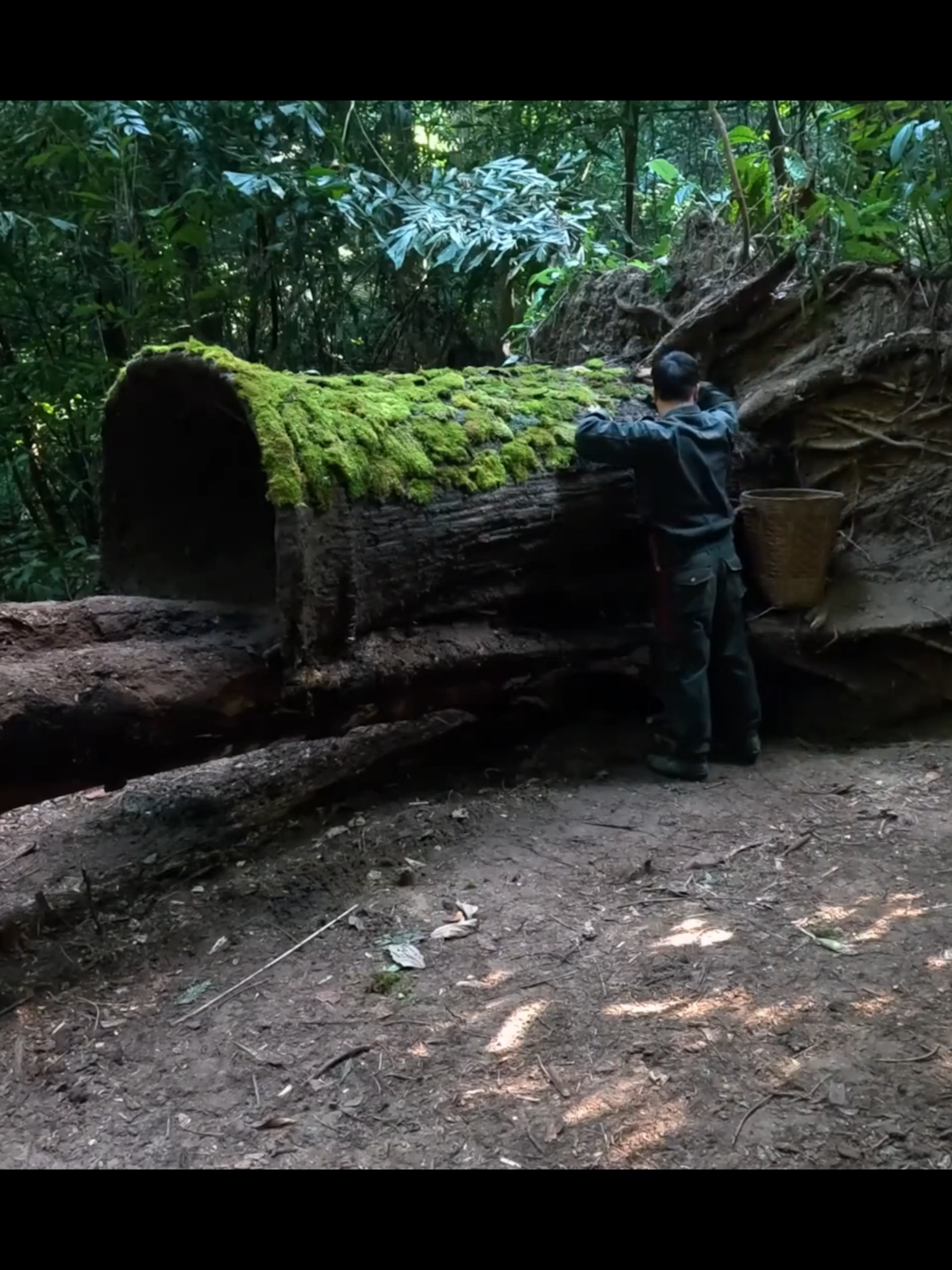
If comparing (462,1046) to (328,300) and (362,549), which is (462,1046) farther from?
(328,300)

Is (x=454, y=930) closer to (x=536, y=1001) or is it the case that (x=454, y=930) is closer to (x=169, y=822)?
(x=536, y=1001)

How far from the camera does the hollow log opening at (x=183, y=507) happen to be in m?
4.34

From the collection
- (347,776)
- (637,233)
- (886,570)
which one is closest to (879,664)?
(886,570)

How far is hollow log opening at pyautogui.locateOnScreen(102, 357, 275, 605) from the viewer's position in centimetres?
434

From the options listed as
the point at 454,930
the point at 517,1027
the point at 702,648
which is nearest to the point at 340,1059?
the point at 517,1027

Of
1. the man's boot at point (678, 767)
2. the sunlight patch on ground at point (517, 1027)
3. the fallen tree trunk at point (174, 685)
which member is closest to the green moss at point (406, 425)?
the fallen tree trunk at point (174, 685)

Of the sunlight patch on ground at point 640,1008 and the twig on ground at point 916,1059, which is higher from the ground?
the twig on ground at point 916,1059

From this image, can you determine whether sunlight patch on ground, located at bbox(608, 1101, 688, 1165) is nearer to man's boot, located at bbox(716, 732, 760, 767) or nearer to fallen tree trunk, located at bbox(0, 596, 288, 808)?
fallen tree trunk, located at bbox(0, 596, 288, 808)

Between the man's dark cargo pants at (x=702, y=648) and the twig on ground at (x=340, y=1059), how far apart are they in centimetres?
232

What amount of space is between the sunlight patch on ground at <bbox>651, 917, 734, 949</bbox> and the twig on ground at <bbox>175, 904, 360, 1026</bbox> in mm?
1077

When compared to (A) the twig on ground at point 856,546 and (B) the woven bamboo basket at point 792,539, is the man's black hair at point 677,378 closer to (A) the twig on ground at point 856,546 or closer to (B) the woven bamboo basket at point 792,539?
→ (B) the woven bamboo basket at point 792,539

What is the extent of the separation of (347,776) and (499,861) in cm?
96

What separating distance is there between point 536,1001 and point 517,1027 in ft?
0.47

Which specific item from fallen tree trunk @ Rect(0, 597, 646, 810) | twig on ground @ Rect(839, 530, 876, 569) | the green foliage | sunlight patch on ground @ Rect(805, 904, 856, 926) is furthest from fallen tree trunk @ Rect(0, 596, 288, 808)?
the green foliage
